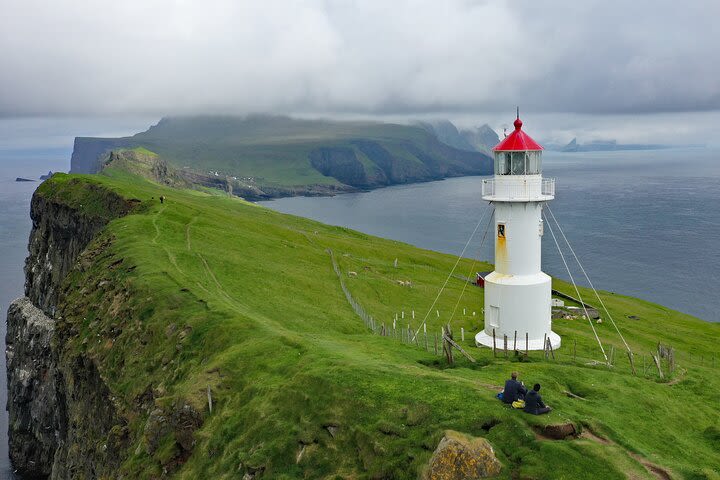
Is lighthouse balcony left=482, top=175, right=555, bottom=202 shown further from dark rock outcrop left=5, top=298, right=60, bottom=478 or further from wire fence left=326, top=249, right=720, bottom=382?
dark rock outcrop left=5, top=298, right=60, bottom=478

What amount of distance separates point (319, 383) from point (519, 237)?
68.4ft

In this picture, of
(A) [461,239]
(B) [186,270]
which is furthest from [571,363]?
(A) [461,239]

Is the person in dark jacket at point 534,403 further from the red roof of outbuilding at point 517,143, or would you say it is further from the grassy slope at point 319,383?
the red roof of outbuilding at point 517,143

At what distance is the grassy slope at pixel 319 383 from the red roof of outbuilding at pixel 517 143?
13861 millimetres

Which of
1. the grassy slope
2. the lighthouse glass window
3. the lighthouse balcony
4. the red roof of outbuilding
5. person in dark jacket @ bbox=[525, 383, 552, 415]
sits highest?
the red roof of outbuilding

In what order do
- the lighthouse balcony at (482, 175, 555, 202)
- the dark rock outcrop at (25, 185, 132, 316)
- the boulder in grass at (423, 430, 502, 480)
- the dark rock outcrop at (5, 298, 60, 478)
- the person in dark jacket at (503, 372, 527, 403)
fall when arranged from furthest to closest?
the dark rock outcrop at (25, 185, 132, 316) → the dark rock outcrop at (5, 298, 60, 478) → the lighthouse balcony at (482, 175, 555, 202) → the person in dark jacket at (503, 372, 527, 403) → the boulder in grass at (423, 430, 502, 480)

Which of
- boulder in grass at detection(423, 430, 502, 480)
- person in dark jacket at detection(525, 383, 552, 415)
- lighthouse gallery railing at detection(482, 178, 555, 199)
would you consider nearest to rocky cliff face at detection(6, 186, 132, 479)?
boulder in grass at detection(423, 430, 502, 480)

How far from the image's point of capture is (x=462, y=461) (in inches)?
754

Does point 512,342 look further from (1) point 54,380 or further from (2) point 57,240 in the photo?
(2) point 57,240

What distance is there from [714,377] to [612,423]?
1924 cm

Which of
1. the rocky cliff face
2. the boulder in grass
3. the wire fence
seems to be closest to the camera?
the boulder in grass

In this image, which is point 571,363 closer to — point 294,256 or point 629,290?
point 294,256

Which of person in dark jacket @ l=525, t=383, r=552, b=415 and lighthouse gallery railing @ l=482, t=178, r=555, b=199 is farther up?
lighthouse gallery railing @ l=482, t=178, r=555, b=199

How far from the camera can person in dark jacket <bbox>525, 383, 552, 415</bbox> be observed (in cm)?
2147
